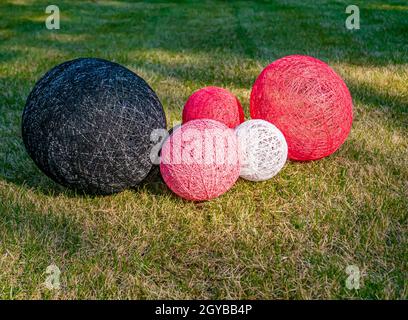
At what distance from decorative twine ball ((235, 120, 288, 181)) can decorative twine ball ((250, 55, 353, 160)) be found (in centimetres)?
26

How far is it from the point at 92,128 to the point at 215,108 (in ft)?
3.52

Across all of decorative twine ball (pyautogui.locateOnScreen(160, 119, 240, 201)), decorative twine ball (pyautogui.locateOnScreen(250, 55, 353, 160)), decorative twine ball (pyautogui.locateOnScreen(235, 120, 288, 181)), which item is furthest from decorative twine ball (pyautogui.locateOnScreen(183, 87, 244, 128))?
decorative twine ball (pyautogui.locateOnScreen(160, 119, 240, 201))

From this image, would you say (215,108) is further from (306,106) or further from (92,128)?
(92,128)

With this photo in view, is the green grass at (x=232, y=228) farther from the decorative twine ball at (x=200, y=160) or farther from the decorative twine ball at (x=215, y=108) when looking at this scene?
the decorative twine ball at (x=215, y=108)

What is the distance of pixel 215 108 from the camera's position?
397 centimetres

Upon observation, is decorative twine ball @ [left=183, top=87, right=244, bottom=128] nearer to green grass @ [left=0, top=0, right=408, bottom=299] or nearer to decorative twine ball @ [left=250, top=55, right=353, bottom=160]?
decorative twine ball @ [left=250, top=55, right=353, bottom=160]

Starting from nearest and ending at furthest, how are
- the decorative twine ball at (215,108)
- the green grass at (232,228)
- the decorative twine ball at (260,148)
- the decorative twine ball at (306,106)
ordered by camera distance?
the green grass at (232,228) → the decorative twine ball at (260,148) → the decorative twine ball at (306,106) → the decorative twine ball at (215,108)

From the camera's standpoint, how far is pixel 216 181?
336 centimetres

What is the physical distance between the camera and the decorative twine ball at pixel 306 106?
379 cm

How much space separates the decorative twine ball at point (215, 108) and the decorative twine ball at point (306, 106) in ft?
0.79

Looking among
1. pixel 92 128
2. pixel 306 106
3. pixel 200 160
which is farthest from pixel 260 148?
pixel 92 128

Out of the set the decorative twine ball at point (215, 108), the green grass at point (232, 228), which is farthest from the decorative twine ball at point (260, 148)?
the decorative twine ball at point (215, 108)

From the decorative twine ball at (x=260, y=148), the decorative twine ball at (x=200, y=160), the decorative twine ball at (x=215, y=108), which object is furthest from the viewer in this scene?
the decorative twine ball at (x=215, y=108)

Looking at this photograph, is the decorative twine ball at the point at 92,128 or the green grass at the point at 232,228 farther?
the decorative twine ball at the point at 92,128
